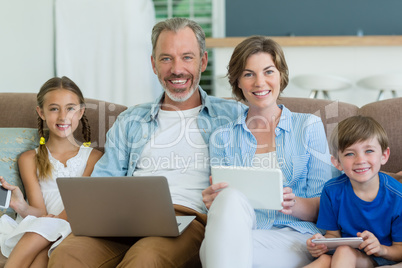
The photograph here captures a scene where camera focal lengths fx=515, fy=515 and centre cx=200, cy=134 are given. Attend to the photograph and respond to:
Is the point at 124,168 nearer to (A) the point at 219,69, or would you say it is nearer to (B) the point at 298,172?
(B) the point at 298,172

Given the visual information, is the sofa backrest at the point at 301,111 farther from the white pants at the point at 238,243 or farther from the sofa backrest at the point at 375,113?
the white pants at the point at 238,243

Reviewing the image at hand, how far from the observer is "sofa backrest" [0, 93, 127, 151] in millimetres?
2361

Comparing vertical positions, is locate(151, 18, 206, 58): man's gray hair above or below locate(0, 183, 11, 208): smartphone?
above

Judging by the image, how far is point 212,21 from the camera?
620 cm

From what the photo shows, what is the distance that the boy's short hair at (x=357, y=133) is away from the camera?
161 cm

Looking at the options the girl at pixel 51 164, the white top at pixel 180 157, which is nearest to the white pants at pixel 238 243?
the white top at pixel 180 157

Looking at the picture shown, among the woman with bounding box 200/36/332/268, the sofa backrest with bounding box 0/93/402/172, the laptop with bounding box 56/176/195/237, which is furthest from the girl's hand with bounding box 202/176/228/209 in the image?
the sofa backrest with bounding box 0/93/402/172

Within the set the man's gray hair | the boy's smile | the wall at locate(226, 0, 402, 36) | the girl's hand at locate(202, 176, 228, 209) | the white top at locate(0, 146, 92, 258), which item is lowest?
the white top at locate(0, 146, 92, 258)

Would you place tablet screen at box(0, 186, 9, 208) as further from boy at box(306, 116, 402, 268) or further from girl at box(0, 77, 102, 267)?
boy at box(306, 116, 402, 268)

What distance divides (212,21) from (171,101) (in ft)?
13.7

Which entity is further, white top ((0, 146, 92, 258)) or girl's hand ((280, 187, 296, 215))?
white top ((0, 146, 92, 258))

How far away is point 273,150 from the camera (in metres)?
1.87

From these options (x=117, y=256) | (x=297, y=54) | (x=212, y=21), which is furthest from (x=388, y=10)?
(x=117, y=256)

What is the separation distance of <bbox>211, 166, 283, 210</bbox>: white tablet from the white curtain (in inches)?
132
